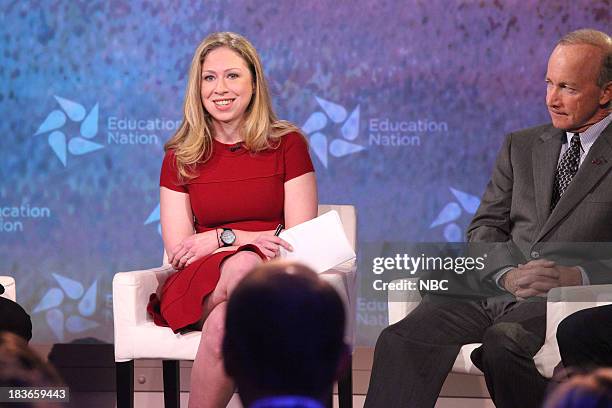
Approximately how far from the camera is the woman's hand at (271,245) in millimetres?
3010

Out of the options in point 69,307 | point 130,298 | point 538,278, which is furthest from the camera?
point 69,307

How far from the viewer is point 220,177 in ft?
11.1

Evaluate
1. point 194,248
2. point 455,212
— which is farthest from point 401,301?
point 455,212

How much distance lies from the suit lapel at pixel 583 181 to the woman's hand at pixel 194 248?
1146 millimetres

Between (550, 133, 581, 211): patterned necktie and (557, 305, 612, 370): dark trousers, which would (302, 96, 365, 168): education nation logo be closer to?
(550, 133, 581, 211): patterned necktie

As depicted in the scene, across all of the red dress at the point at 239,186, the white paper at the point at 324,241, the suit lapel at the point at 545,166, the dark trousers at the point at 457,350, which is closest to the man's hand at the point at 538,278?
the dark trousers at the point at 457,350

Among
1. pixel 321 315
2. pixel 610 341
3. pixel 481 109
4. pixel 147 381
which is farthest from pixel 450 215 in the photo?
pixel 321 315

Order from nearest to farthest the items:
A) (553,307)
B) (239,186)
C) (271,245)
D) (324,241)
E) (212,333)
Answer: (553,307)
(212,333)
(324,241)
(271,245)
(239,186)

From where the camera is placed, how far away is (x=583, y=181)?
2.91 m

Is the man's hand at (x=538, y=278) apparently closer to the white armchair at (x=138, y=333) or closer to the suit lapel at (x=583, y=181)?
the suit lapel at (x=583, y=181)

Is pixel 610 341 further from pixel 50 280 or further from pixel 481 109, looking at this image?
pixel 50 280

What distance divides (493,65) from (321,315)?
401 centimetres

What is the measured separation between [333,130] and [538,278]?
2.17 meters

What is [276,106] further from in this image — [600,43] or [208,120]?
[600,43]
